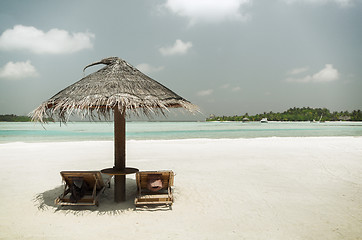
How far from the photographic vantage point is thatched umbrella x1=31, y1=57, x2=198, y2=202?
4.18 meters

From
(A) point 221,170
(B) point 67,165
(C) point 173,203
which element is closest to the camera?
(C) point 173,203

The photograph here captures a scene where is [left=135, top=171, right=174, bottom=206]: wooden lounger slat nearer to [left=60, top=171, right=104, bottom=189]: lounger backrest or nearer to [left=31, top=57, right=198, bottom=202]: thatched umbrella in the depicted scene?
[left=31, top=57, right=198, bottom=202]: thatched umbrella

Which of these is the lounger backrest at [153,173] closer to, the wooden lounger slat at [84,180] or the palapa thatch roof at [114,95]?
the wooden lounger slat at [84,180]

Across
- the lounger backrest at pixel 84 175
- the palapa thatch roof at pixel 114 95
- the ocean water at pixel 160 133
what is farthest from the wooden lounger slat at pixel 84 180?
the ocean water at pixel 160 133

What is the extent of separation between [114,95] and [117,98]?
0.13 m

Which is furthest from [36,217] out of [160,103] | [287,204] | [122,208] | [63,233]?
[287,204]

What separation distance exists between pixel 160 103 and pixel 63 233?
7.62 ft

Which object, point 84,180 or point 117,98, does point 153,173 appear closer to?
point 84,180

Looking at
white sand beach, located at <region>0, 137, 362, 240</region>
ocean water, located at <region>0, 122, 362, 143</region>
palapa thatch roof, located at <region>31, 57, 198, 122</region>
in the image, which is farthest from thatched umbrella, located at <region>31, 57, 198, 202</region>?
ocean water, located at <region>0, 122, 362, 143</region>

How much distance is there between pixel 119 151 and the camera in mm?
4660

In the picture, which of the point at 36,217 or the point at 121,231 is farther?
the point at 36,217

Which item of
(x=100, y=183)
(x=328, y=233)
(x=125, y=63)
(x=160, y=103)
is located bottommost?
(x=328, y=233)

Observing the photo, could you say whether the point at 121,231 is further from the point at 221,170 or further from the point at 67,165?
the point at 67,165

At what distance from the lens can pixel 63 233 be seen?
3.59 m
